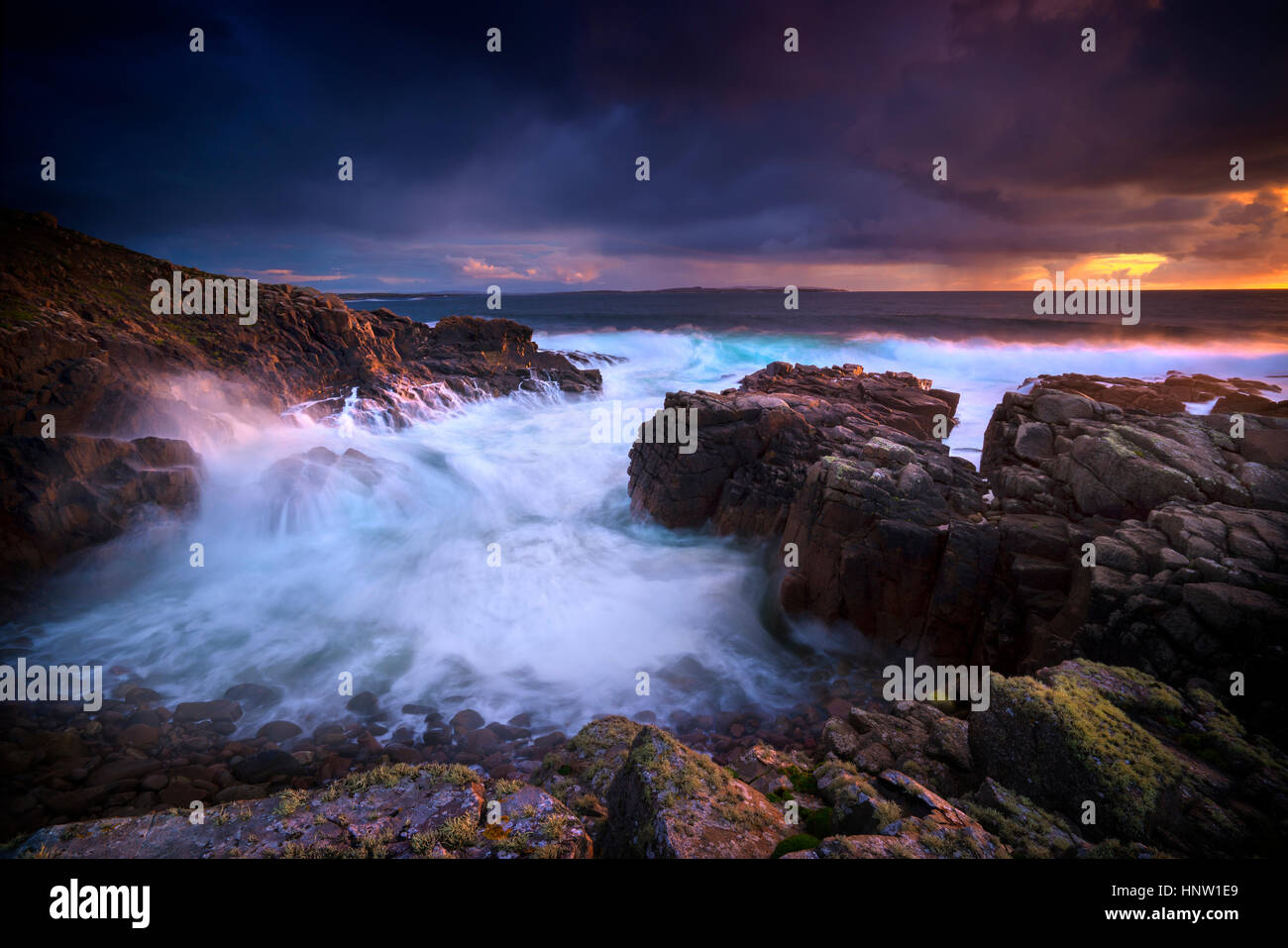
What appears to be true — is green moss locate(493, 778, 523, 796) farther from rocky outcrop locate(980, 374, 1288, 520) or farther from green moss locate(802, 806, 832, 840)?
rocky outcrop locate(980, 374, 1288, 520)

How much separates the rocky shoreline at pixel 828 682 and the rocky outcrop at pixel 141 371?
0.35ft

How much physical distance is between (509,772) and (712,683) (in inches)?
214

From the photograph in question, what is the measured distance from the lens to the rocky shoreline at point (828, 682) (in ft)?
16.3

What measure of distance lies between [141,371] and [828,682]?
25.6 meters

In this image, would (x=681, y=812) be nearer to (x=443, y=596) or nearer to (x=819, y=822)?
(x=819, y=822)

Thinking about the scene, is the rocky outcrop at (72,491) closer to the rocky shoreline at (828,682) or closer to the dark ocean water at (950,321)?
the rocky shoreline at (828,682)

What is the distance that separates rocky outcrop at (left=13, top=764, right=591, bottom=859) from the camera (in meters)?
4.34

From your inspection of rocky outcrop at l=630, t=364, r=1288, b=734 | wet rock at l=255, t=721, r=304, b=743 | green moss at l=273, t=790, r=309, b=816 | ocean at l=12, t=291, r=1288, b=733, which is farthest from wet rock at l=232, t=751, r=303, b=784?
rocky outcrop at l=630, t=364, r=1288, b=734

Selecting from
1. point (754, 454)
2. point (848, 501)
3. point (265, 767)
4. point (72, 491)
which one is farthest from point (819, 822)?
point (72, 491)

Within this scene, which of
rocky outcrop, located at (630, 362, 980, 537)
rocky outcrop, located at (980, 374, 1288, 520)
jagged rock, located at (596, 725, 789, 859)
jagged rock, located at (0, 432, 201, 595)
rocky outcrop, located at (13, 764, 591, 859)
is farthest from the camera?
rocky outcrop, located at (630, 362, 980, 537)

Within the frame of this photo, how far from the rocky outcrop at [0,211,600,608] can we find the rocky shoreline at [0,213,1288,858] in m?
0.11

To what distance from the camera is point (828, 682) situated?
463 inches

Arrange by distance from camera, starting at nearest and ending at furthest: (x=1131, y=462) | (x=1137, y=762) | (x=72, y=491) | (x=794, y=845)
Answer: (x=794, y=845) → (x=1137, y=762) → (x=1131, y=462) → (x=72, y=491)
